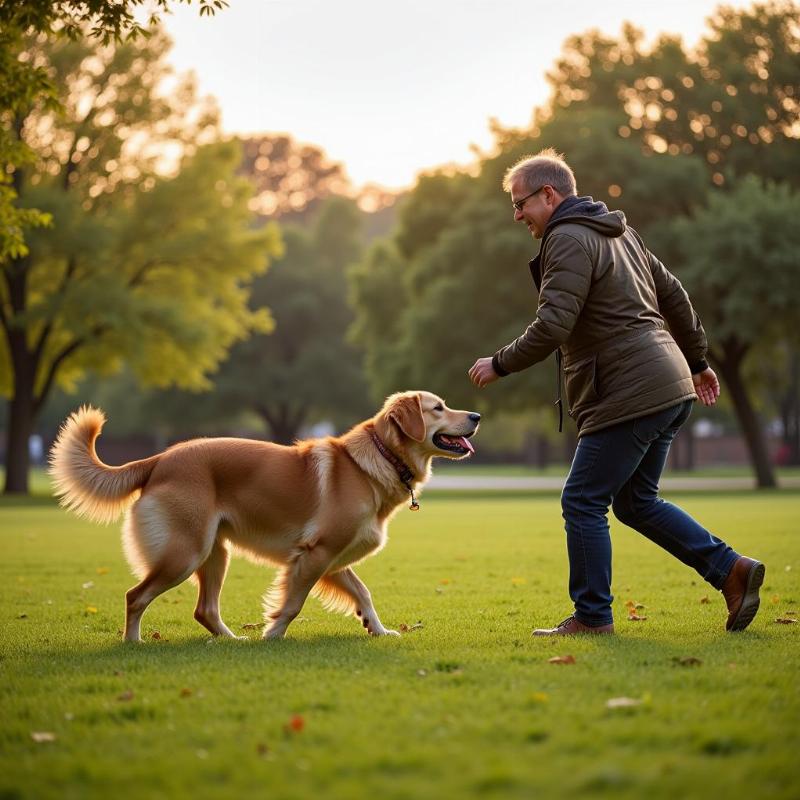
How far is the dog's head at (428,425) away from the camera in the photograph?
693 cm

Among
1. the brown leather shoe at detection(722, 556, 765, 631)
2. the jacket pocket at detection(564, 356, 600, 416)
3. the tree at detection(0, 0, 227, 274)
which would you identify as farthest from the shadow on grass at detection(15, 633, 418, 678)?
the tree at detection(0, 0, 227, 274)

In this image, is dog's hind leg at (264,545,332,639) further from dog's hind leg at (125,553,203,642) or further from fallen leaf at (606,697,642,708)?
fallen leaf at (606,697,642,708)

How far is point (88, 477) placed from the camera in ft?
21.7

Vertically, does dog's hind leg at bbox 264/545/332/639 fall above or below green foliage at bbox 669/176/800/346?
below

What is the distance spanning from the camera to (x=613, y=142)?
29719 mm

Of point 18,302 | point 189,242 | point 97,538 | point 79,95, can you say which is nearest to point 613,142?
point 189,242

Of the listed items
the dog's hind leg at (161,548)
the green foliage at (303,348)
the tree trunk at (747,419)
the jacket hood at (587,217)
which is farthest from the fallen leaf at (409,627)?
the green foliage at (303,348)

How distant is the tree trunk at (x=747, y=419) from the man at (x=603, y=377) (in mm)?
24900

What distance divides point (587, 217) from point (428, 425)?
1733mm

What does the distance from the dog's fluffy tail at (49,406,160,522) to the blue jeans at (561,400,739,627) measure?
8.48 ft

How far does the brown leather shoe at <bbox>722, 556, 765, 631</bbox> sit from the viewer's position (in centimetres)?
617

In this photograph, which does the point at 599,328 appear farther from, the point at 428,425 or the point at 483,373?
the point at 428,425

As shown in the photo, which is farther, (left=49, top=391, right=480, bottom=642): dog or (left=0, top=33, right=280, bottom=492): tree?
(left=0, top=33, right=280, bottom=492): tree

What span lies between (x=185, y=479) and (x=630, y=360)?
8.88 ft
